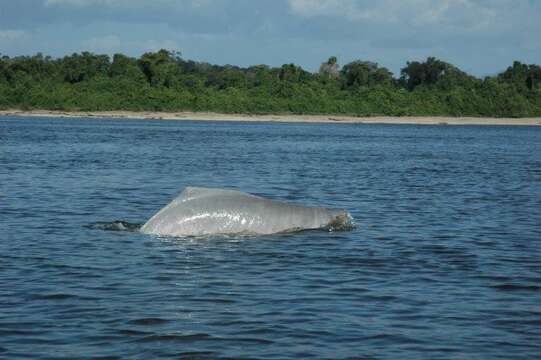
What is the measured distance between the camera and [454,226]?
69.7 ft

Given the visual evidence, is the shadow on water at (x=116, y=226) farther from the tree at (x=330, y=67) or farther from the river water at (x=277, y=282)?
the tree at (x=330, y=67)

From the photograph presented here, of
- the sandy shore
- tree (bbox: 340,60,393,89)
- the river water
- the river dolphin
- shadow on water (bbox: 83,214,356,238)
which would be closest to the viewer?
the river water

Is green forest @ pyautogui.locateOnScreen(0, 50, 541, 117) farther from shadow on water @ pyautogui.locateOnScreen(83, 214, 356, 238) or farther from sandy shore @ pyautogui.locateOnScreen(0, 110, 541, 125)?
shadow on water @ pyautogui.locateOnScreen(83, 214, 356, 238)

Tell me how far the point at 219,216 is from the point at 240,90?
11372cm

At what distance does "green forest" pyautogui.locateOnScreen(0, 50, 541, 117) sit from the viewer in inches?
4906

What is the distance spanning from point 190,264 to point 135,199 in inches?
440

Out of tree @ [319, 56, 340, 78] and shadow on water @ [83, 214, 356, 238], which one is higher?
tree @ [319, 56, 340, 78]

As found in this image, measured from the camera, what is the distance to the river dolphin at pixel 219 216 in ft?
56.9

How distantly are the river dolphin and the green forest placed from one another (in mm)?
107075

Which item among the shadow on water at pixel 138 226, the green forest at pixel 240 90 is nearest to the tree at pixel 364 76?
the green forest at pixel 240 90

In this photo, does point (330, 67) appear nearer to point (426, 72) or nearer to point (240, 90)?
point (426, 72)

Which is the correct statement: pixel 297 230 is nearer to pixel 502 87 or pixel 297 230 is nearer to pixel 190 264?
pixel 190 264

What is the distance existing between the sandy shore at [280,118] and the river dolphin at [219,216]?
106 m

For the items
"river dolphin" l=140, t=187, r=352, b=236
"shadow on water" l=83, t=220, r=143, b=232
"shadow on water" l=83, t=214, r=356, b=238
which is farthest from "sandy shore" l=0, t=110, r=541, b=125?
"river dolphin" l=140, t=187, r=352, b=236
